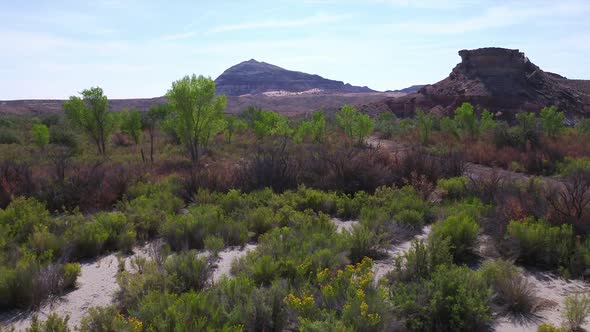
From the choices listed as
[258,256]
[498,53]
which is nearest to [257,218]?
[258,256]

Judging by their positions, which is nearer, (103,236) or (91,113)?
(103,236)

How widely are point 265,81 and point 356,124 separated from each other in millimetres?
130356

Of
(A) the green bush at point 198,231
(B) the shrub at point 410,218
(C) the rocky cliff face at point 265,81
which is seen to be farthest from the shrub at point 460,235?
(C) the rocky cliff face at point 265,81

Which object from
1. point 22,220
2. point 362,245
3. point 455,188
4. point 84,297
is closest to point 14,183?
point 22,220

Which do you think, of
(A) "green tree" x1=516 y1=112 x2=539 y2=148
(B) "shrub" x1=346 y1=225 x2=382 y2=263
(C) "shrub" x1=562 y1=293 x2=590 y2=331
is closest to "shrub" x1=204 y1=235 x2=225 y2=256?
(B) "shrub" x1=346 y1=225 x2=382 y2=263

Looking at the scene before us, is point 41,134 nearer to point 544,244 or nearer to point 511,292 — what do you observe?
point 544,244

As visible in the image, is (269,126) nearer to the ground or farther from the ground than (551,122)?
nearer to the ground

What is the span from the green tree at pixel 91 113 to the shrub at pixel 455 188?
59.0ft

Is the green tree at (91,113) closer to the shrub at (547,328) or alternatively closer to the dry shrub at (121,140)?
the dry shrub at (121,140)

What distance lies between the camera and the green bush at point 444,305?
14.6 ft

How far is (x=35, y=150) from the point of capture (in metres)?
23.3

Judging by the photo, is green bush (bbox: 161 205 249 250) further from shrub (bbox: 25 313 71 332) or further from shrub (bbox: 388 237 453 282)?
shrub (bbox: 388 237 453 282)

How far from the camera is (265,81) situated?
498ft

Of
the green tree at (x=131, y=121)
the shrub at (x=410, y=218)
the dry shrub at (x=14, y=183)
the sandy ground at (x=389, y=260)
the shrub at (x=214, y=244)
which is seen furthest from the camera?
the green tree at (x=131, y=121)
